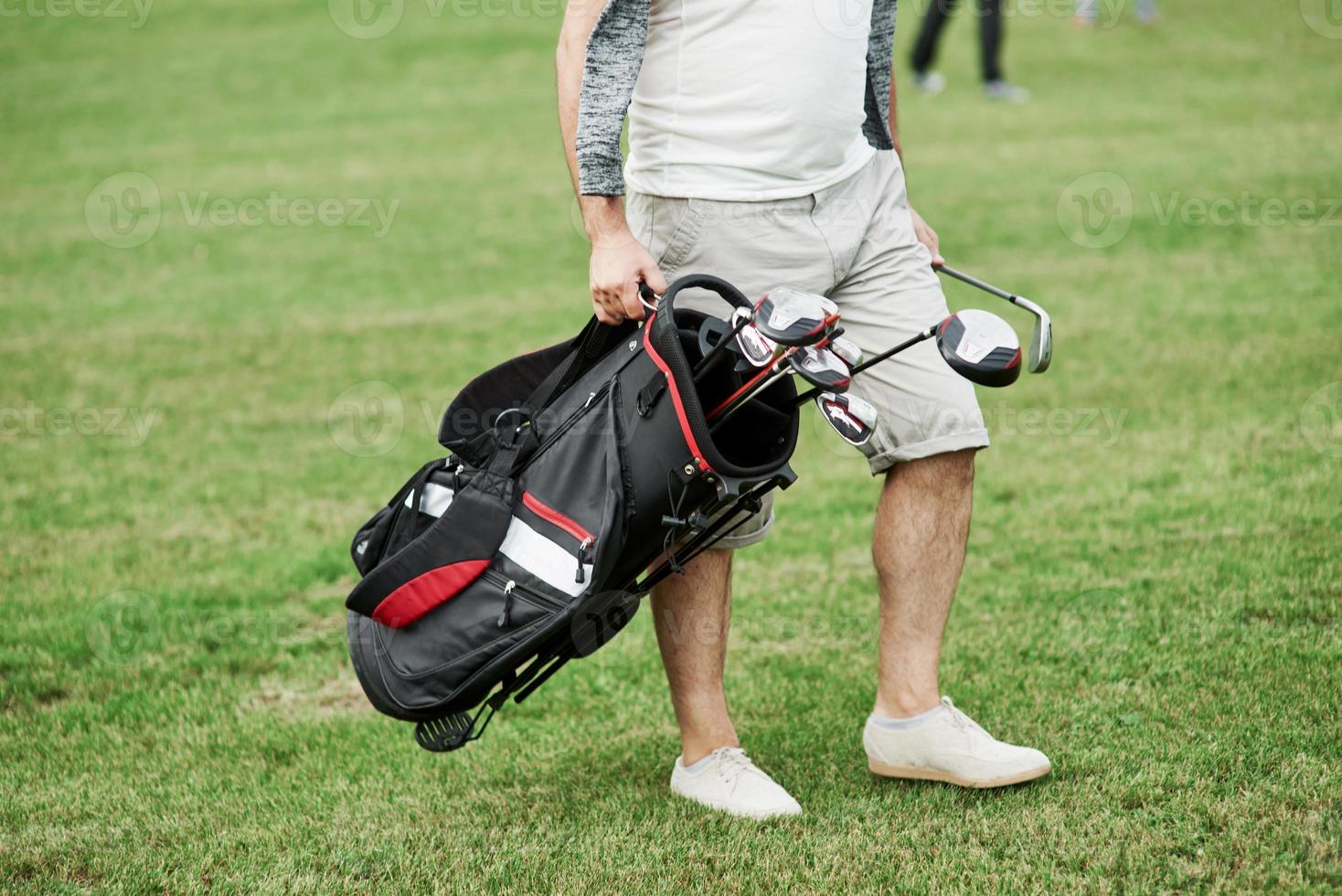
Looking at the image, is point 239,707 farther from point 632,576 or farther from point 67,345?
point 67,345

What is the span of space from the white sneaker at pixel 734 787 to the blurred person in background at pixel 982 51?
12083mm

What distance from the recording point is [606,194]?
2.92 m

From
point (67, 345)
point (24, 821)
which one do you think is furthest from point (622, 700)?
point (67, 345)

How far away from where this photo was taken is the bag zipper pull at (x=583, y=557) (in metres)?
2.78

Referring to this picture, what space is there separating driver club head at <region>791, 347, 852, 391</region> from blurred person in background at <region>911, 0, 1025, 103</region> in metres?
12.3

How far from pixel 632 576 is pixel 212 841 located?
1.17 m

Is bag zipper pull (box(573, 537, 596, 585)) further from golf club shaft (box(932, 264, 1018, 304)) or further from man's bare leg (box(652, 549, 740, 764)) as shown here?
golf club shaft (box(932, 264, 1018, 304))

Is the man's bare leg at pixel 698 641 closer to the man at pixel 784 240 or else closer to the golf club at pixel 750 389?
the man at pixel 784 240

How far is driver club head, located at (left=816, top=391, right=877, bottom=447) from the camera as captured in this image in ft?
8.94

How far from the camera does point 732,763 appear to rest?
3.24m

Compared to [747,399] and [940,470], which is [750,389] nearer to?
[747,399]

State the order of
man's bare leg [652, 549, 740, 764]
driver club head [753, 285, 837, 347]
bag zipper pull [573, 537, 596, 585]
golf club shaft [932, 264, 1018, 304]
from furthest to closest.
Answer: man's bare leg [652, 549, 740, 764] → golf club shaft [932, 264, 1018, 304] → bag zipper pull [573, 537, 596, 585] → driver club head [753, 285, 837, 347]

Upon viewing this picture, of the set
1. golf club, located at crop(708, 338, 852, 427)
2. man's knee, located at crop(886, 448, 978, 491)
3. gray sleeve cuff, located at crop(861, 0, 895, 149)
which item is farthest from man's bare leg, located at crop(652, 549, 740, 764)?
gray sleeve cuff, located at crop(861, 0, 895, 149)

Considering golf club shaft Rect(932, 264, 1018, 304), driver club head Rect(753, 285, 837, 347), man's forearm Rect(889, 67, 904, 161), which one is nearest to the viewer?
driver club head Rect(753, 285, 837, 347)
